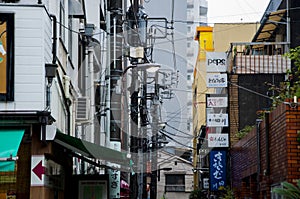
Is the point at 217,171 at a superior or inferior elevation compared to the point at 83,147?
superior

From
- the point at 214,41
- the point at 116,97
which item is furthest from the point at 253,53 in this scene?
the point at 214,41

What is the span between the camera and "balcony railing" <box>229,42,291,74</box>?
32562 millimetres

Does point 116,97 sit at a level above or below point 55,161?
above

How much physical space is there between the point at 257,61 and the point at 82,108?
45.0ft

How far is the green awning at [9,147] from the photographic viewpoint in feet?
36.9

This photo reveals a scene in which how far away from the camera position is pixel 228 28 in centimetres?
5459

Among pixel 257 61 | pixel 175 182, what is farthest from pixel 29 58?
pixel 175 182

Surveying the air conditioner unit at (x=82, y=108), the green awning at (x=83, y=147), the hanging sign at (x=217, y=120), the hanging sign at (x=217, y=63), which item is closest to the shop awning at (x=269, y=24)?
the hanging sign at (x=217, y=63)

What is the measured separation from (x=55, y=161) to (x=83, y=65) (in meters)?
10.4

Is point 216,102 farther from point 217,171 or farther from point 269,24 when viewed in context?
point 269,24

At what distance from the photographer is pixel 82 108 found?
2159cm

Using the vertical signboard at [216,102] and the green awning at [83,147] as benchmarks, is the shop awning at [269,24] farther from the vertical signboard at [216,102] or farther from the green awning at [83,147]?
the green awning at [83,147]

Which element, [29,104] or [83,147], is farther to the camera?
[83,147]

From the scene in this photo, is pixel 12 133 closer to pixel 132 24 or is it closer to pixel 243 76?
pixel 132 24
